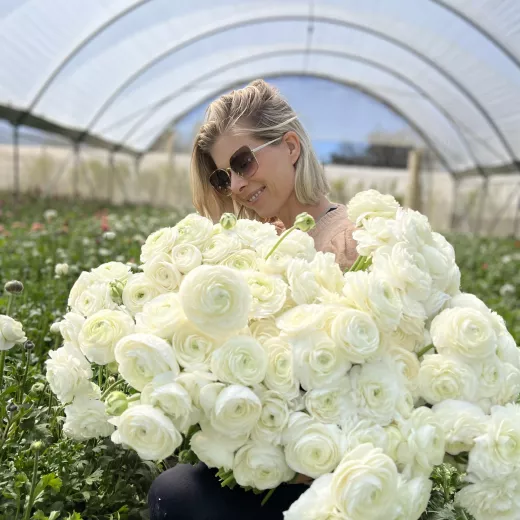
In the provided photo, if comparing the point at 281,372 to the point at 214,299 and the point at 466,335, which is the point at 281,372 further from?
the point at 466,335

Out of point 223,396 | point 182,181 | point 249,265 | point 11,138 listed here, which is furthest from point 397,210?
point 182,181

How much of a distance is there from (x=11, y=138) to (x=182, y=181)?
7.37 m

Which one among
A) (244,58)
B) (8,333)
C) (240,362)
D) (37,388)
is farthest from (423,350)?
(244,58)

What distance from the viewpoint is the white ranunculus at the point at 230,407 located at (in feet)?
3.98

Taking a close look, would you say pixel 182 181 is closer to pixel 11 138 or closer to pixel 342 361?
pixel 11 138

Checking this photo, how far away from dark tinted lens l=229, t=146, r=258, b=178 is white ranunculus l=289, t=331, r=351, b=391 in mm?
1163

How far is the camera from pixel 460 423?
4.16ft

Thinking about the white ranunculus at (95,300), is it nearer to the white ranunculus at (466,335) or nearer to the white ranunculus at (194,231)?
the white ranunculus at (194,231)

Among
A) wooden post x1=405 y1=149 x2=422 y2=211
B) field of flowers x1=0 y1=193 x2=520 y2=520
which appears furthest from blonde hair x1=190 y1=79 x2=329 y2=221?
wooden post x1=405 y1=149 x2=422 y2=211

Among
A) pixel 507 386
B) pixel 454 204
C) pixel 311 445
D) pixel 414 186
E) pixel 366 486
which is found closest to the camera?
pixel 366 486

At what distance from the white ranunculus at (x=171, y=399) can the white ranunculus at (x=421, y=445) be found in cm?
38

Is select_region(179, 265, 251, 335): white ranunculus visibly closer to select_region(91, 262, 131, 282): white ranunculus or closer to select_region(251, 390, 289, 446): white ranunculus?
select_region(251, 390, 289, 446): white ranunculus

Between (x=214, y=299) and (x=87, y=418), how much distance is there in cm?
46

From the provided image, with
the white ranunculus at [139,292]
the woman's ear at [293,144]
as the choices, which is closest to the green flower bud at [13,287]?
the white ranunculus at [139,292]
